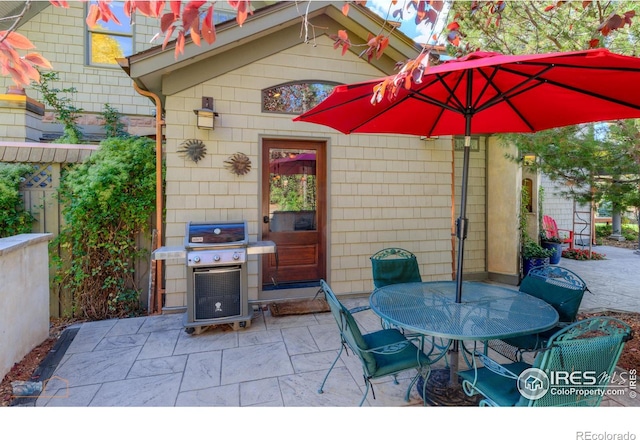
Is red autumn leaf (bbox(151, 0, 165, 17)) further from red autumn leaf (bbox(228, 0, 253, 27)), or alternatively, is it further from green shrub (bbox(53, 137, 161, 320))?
green shrub (bbox(53, 137, 161, 320))

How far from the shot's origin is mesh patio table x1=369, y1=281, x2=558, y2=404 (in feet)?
6.71

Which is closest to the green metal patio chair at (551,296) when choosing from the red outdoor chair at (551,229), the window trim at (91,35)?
the red outdoor chair at (551,229)

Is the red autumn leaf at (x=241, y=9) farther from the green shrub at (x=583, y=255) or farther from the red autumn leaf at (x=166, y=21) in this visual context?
the green shrub at (x=583, y=255)

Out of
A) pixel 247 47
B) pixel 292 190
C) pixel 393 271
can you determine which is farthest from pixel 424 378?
pixel 247 47

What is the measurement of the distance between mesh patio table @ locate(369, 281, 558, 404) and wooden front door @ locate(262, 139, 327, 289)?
2.07 meters

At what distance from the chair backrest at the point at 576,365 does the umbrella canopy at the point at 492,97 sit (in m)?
0.92

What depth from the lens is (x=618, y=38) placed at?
129 inches

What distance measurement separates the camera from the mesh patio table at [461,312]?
2045 millimetres

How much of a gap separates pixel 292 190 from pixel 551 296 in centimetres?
321

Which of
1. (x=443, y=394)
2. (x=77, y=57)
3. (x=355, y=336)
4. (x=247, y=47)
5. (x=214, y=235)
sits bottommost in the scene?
(x=443, y=394)

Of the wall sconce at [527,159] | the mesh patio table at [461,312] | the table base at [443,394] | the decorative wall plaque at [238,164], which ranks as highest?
the wall sconce at [527,159]

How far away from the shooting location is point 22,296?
9.98ft

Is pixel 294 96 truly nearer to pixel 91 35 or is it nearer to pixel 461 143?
pixel 461 143

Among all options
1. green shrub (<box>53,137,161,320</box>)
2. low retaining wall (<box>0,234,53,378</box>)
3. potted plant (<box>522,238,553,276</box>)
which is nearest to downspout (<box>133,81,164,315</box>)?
green shrub (<box>53,137,161,320</box>)
